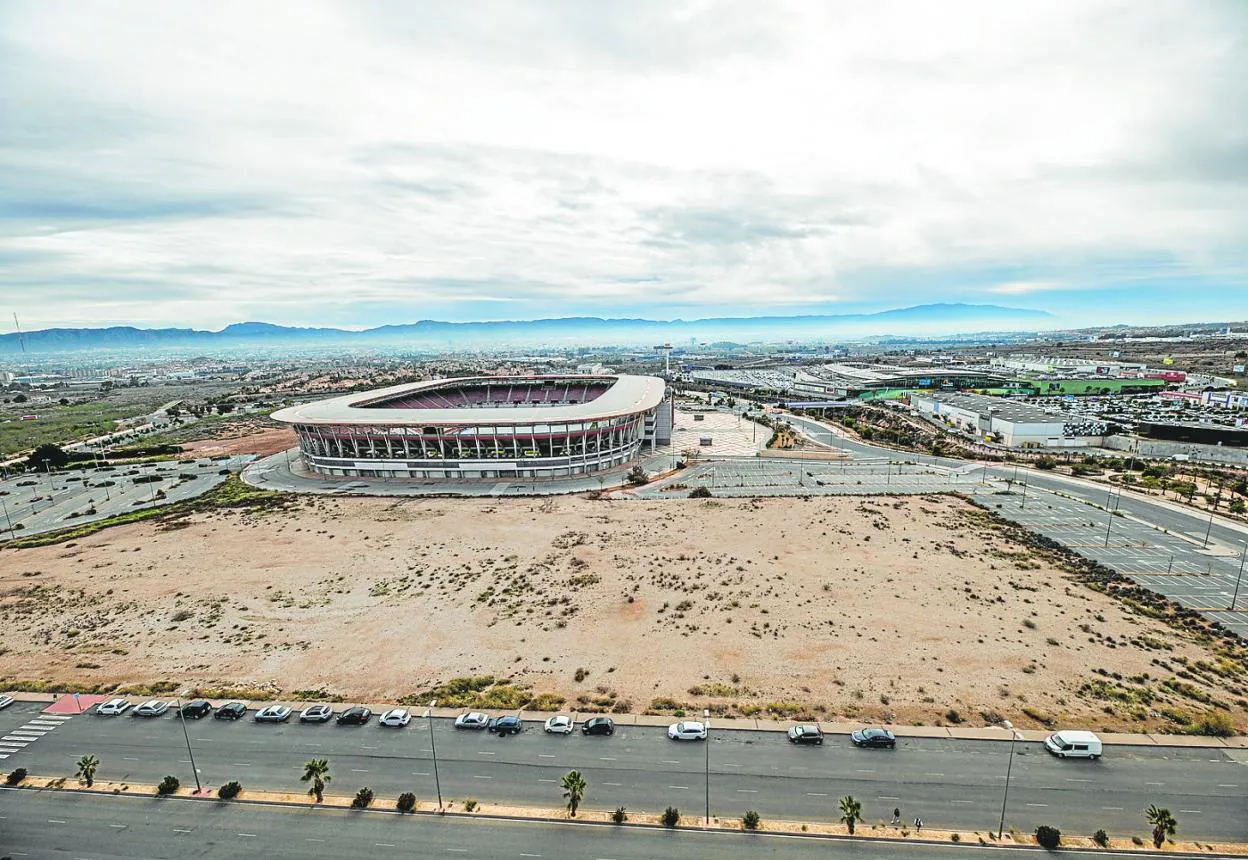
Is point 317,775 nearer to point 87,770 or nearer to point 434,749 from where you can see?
point 434,749

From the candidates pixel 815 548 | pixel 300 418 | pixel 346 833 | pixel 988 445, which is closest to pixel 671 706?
pixel 346 833

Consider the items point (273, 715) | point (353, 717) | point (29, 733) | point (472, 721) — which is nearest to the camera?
point (472, 721)

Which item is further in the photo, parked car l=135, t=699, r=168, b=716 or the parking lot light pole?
the parking lot light pole

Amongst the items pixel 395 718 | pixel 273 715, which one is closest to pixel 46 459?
pixel 273 715

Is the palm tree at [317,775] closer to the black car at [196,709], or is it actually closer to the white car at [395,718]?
the white car at [395,718]

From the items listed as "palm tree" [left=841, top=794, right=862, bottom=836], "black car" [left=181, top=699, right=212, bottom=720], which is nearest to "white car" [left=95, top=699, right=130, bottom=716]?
"black car" [left=181, top=699, right=212, bottom=720]

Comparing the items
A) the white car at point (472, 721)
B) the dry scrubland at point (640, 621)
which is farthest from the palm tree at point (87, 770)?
the white car at point (472, 721)

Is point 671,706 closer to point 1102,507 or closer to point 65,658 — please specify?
point 65,658

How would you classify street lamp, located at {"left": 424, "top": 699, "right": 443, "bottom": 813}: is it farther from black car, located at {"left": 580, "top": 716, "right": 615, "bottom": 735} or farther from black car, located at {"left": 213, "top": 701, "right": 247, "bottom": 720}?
black car, located at {"left": 213, "top": 701, "right": 247, "bottom": 720}
